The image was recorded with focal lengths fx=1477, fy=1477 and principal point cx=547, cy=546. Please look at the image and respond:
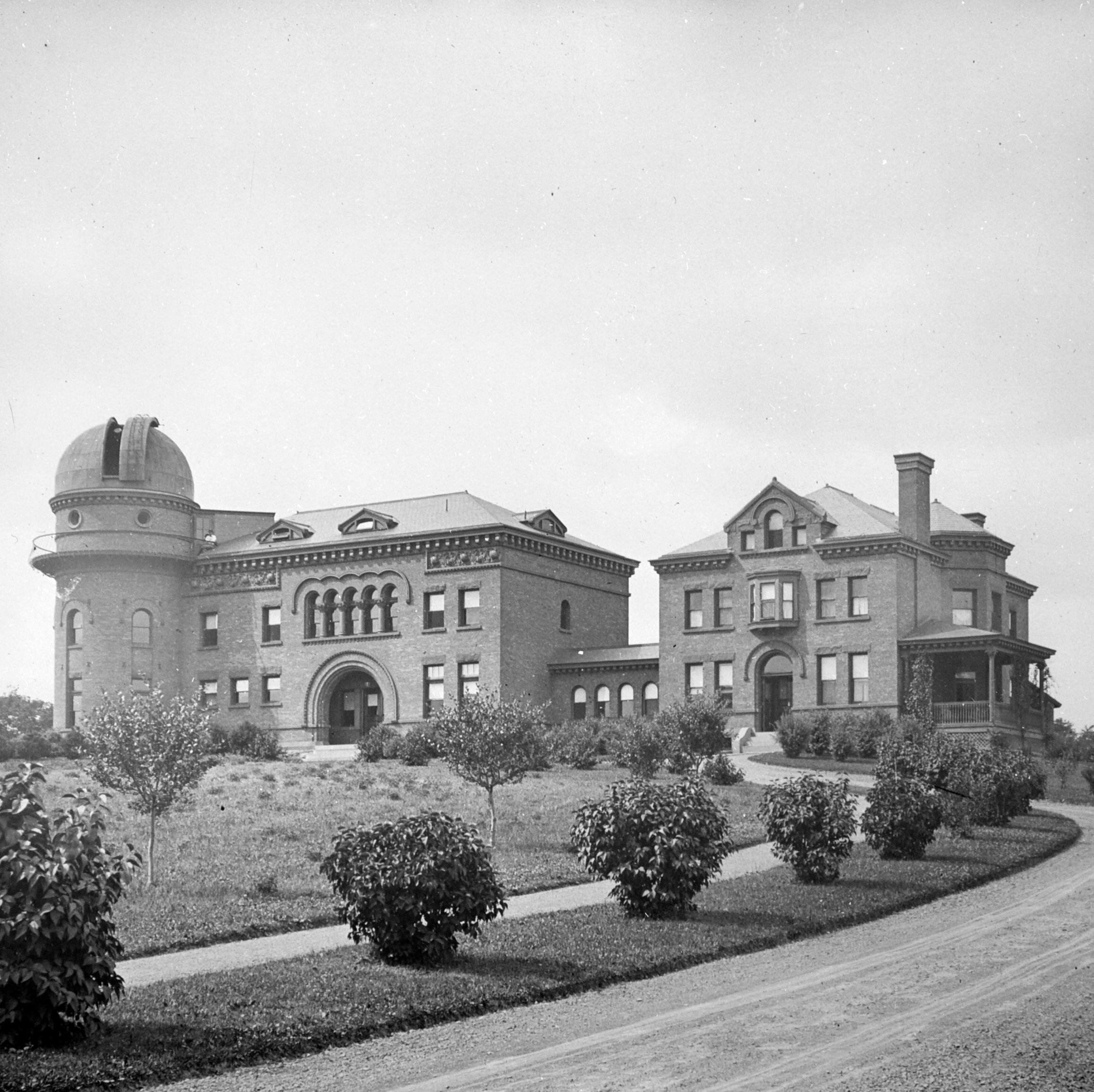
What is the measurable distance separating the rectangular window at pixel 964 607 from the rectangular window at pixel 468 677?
19545mm

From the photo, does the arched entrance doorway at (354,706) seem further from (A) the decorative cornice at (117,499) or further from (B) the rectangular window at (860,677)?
(B) the rectangular window at (860,677)

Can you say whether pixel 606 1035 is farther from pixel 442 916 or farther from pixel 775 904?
pixel 775 904

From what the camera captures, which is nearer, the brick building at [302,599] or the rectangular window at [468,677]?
the rectangular window at [468,677]

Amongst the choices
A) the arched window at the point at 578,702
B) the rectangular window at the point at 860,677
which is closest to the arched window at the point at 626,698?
the arched window at the point at 578,702

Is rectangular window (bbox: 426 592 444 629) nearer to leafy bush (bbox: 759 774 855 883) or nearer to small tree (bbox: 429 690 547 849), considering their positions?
small tree (bbox: 429 690 547 849)

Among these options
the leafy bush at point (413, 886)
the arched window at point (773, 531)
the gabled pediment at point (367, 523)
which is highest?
the gabled pediment at point (367, 523)

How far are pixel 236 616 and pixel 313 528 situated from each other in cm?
514

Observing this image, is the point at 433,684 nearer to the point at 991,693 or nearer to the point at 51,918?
the point at 991,693

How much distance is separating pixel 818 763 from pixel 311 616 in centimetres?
2443

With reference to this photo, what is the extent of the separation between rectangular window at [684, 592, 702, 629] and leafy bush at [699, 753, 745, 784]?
1833 cm

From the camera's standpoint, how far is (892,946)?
17.3 m

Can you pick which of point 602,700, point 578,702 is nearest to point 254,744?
point 578,702

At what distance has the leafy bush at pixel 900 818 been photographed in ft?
86.0

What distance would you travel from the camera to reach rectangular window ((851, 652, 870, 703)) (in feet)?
184
